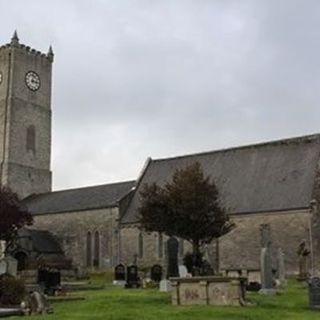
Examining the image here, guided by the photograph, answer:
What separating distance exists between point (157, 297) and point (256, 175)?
1046 inches

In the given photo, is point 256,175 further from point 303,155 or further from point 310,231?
point 310,231

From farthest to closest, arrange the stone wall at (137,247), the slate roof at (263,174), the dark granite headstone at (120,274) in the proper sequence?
the stone wall at (137,247)
the slate roof at (263,174)
the dark granite headstone at (120,274)

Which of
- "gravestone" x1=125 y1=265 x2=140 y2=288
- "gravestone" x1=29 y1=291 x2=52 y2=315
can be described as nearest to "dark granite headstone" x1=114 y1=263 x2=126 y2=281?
"gravestone" x1=125 y1=265 x2=140 y2=288

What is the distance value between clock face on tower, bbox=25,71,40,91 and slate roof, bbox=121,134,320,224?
25577mm

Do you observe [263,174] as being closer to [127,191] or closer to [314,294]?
[127,191]

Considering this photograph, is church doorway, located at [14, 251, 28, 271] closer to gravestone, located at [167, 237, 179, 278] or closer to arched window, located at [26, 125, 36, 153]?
arched window, located at [26, 125, 36, 153]

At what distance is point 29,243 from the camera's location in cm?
5728

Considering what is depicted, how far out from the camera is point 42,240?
195 feet

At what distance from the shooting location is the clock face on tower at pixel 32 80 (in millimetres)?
75494

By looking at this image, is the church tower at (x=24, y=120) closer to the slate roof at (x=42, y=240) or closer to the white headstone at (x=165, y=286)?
the slate roof at (x=42, y=240)

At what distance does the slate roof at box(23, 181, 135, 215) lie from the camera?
58.8m

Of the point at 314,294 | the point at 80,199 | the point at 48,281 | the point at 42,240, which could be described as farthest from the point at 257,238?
the point at 314,294

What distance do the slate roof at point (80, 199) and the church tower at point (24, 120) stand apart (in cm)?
404

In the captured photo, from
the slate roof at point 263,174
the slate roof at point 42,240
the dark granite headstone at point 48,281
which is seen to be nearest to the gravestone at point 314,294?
the dark granite headstone at point 48,281
